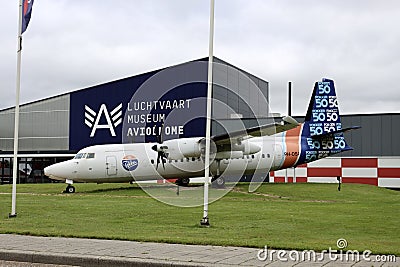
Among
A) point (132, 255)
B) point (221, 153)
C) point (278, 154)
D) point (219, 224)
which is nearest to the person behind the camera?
point (132, 255)

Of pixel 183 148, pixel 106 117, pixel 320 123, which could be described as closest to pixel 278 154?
pixel 320 123

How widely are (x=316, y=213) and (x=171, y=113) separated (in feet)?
99.6

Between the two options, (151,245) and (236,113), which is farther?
(236,113)

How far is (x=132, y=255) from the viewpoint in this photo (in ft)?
33.9

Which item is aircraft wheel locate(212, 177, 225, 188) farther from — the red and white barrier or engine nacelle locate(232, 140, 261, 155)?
the red and white barrier

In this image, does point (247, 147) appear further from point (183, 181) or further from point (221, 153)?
point (183, 181)

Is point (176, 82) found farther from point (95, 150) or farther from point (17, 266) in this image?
point (17, 266)

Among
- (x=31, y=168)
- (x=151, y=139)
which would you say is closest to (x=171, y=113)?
(x=151, y=139)

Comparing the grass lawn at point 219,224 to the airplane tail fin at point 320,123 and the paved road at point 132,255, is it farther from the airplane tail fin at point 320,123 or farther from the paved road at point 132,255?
the airplane tail fin at point 320,123

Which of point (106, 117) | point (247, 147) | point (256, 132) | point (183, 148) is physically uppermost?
point (106, 117)

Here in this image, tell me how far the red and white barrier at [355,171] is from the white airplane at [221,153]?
22.7 feet

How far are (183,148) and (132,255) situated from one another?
65.1 ft

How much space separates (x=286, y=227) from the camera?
14.8 m

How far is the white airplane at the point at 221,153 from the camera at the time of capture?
1207 inches
